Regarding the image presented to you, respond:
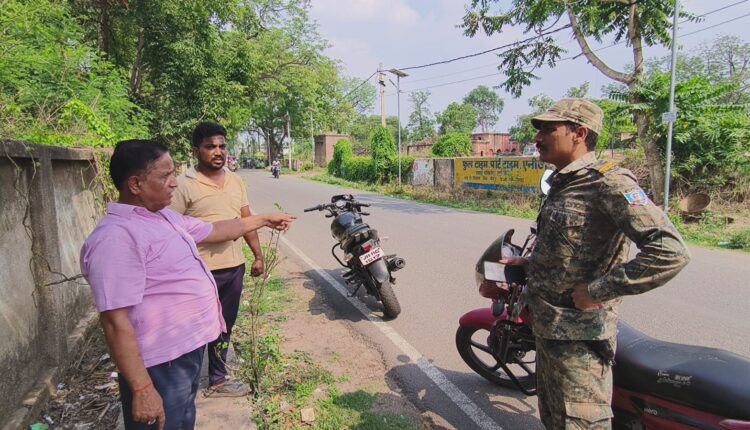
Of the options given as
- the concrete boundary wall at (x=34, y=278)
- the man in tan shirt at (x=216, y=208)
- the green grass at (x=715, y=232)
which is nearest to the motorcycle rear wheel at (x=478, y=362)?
the man in tan shirt at (x=216, y=208)

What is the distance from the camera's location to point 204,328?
1964mm

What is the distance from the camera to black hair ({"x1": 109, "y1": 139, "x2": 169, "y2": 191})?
1716mm

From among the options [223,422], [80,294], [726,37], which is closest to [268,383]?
[223,422]

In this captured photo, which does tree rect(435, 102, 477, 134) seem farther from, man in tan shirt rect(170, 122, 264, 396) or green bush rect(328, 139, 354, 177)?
man in tan shirt rect(170, 122, 264, 396)

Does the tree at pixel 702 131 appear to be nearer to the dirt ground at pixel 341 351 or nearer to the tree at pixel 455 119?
the dirt ground at pixel 341 351

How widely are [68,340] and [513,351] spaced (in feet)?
10.7

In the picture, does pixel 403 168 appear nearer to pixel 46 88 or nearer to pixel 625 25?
pixel 625 25

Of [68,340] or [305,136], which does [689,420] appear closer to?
[68,340]

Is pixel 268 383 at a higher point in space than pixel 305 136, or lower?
lower

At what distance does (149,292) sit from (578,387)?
175 centimetres

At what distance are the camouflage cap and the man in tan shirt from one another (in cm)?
204

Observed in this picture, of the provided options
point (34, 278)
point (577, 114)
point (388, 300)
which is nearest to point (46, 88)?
point (34, 278)

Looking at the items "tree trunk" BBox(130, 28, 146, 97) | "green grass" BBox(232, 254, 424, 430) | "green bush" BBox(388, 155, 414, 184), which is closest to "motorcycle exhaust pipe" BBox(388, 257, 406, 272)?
"green grass" BBox(232, 254, 424, 430)

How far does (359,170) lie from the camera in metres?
25.9
